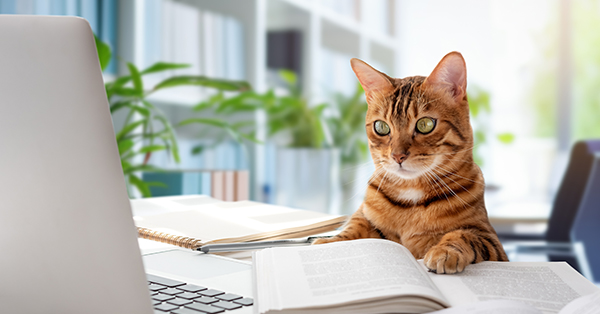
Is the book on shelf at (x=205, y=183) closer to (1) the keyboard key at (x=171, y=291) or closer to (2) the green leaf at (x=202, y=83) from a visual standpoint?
(2) the green leaf at (x=202, y=83)

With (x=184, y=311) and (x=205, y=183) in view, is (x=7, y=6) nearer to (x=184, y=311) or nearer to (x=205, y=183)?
(x=205, y=183)

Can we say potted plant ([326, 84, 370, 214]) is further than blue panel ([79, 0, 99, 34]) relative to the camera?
Yes

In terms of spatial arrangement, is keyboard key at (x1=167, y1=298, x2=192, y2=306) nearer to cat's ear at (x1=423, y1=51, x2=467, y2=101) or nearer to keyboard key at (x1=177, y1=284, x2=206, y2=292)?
keyboard key at (x1=177, y1=284, x2=206, y2=292)

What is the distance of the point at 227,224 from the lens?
84 centimetres

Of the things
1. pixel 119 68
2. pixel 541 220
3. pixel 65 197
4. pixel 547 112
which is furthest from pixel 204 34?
pixel 547 112

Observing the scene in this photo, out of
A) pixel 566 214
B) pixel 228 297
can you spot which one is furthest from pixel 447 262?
pixel 566 214

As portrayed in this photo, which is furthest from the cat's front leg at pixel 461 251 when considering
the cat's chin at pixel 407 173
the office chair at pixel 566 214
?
the office chair at pixel 566 214

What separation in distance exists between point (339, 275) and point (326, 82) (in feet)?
7.91

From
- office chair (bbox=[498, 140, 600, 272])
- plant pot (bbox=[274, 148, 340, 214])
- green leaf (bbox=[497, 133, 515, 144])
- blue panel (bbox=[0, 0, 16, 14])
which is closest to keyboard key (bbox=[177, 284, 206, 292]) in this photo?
blue panel (bbox=[0, 0, 16, 14])

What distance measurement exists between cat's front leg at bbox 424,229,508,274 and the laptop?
1.13 ft

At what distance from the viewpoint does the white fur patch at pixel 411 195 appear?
79 cm

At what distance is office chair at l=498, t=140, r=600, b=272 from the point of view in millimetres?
1659

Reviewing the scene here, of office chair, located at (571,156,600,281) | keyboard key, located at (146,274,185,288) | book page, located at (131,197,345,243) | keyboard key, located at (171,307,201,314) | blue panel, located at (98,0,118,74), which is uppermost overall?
blue panel, located at (98,0,118,74)

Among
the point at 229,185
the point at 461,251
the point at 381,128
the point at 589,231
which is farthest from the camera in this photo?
the point at 589,231
